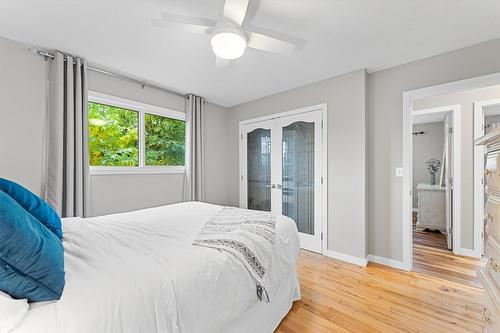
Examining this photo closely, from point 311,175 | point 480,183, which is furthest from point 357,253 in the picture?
point 480,183

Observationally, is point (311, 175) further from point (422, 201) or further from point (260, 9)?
point (422, 201)

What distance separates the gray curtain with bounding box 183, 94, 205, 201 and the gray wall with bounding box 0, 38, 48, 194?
67.8 inches

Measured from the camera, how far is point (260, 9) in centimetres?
174

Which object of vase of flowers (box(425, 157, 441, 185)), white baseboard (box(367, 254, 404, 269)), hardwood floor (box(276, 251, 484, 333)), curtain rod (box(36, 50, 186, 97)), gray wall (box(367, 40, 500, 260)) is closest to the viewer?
hardwood floor (box(276, 251, 484, 333))

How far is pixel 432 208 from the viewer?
4.05 m

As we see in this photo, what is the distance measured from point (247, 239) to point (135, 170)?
7.73 feet

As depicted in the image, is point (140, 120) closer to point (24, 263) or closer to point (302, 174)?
point (302, 174)

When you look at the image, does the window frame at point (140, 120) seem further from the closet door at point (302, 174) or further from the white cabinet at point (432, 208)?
the white cabinet at point (432, 208)

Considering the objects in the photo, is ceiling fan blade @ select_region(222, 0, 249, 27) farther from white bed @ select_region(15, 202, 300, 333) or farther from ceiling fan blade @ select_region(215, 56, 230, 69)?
white bed @ select_region(15, 202, 300, 333)

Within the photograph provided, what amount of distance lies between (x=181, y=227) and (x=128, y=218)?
58 centimetres

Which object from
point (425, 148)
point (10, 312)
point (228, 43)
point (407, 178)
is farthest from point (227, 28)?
point (425, 148)

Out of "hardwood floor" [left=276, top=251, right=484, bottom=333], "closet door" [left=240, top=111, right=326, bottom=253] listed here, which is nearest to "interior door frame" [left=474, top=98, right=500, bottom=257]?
"hardwood floor" [left=276, top=251, right=484, bottom=333]

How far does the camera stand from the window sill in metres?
2.78

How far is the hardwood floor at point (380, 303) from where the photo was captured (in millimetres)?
1691
